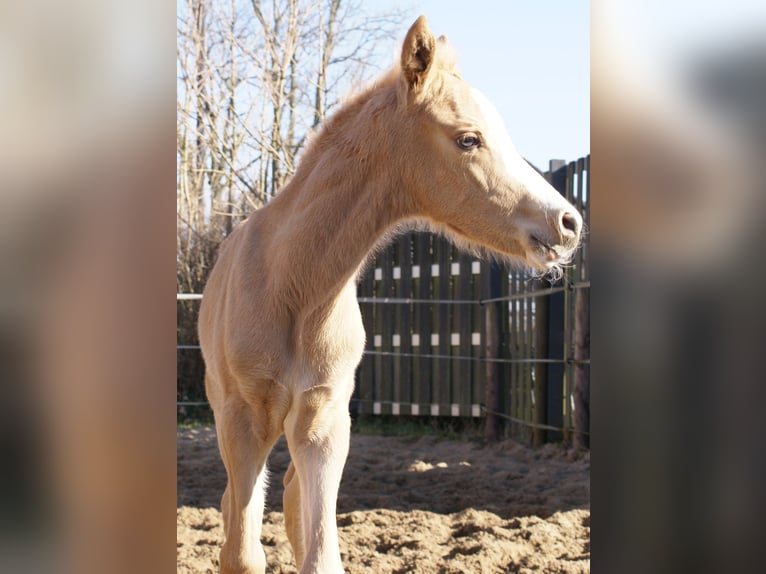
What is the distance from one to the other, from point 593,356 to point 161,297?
51 centimetres

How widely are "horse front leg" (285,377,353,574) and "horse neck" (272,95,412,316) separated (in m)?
0.40

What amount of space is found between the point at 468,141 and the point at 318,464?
1390 millimetres

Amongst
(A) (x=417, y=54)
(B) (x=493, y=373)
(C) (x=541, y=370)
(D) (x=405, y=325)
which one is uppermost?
(A) (x=417, y=54)

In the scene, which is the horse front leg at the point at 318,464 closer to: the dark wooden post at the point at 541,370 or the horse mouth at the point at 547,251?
the horse mouth at the point at 547,251

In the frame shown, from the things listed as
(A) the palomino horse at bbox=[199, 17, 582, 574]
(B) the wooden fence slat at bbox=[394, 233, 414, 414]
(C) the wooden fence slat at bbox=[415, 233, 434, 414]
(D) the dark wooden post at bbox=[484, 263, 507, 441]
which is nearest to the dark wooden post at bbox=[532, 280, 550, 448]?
(D) the dark wooden post at bbox=[484, 263, 507, 441]

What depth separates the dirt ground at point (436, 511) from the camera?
4.76 metres

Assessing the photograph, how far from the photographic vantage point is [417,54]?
281 cm

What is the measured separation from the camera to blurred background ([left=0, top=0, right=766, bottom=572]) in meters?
0.77

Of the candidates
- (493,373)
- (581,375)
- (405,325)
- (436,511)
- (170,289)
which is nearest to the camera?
(170,289)

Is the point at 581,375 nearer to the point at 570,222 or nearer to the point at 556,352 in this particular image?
the point at 556,352

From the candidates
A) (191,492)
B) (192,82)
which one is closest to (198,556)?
(191,492)

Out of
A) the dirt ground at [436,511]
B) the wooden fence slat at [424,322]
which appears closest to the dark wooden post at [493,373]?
the dirt ground at [436,511]

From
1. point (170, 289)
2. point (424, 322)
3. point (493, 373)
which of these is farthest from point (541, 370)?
point (170, 289)

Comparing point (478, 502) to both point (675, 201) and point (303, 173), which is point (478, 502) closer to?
point (303, 173)
